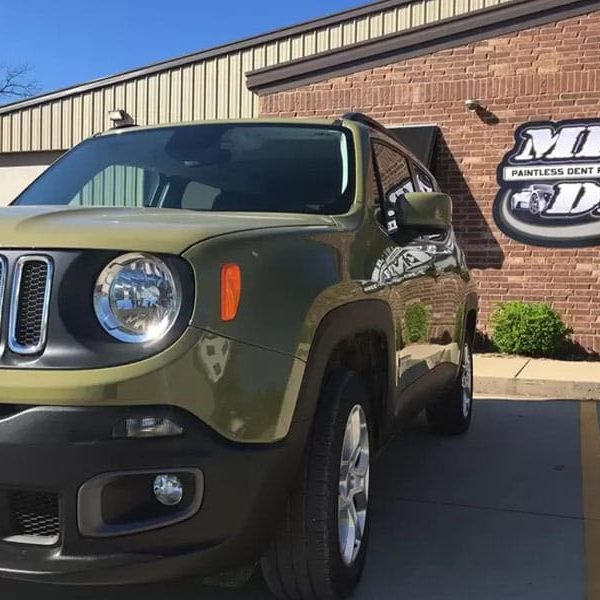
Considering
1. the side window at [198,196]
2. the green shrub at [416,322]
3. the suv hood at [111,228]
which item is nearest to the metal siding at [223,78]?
the green shrub at [416,322]

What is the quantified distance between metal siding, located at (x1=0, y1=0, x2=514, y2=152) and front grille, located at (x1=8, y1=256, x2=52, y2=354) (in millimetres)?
10036

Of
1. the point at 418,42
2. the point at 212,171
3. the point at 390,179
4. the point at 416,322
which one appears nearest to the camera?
the point at 212,171

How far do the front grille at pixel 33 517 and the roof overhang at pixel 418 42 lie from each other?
368 inches

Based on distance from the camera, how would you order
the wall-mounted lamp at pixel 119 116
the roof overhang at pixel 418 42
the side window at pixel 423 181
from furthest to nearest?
the wall-mounted lamp at pixel 119 116
the roof overhang at pixel 418 42
the side window at pixel 423 181

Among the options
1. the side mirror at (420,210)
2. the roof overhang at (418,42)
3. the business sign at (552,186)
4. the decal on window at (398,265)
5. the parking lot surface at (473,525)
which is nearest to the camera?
the parking lot surface at (473,525)

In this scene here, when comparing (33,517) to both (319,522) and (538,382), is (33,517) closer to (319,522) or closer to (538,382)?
(319,522)

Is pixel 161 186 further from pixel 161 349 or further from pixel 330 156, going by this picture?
pixel 161 349

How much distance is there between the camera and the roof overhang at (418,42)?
10.1 metres

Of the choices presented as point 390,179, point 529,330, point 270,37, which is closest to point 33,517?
point 390,179

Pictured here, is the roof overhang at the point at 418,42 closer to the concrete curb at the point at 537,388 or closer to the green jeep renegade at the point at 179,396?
the concrete curb at the point at 537,388

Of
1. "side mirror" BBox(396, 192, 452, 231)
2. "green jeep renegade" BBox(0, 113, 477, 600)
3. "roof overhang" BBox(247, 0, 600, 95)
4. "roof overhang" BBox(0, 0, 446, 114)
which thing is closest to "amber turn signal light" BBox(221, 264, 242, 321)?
"green jeep renegade" BBox(0, 113, 477, 600)

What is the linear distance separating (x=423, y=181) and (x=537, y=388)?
10.9 feet

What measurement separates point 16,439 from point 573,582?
7.70 ft

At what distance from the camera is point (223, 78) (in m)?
12.5
